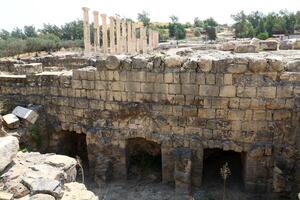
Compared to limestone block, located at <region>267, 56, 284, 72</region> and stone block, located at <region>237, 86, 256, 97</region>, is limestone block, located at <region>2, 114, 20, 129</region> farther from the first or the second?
limestone block, located at <region>267, 56, 284, 72</region>

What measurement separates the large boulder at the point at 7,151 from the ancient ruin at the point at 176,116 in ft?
2.74

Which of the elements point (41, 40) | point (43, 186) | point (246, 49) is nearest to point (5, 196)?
point (43, 186)

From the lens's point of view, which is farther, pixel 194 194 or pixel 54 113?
pixel 54 113

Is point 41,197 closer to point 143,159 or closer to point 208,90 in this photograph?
point 208,90

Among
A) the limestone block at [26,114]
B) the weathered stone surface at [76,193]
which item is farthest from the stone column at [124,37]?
the weathered stone surface at [76,193]

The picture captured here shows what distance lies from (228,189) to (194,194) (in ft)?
2.65

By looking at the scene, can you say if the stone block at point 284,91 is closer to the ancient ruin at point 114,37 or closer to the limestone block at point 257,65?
the limestone block at point 257,65

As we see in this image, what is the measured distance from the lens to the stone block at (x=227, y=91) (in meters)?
7.16

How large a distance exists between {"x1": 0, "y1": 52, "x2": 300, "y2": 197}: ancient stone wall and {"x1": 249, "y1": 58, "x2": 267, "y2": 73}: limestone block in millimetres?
20

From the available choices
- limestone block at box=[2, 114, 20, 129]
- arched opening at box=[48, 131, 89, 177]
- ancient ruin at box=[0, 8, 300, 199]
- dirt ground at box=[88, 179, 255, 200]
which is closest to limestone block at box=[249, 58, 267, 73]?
ancient ruin at box=[0, 8, 300, 199]

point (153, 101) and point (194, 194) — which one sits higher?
point (153, 101)

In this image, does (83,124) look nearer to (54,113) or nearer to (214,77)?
(54,113)

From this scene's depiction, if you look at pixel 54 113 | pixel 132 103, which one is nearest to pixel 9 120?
pixel 54 113

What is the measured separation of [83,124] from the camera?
8.60 meters
